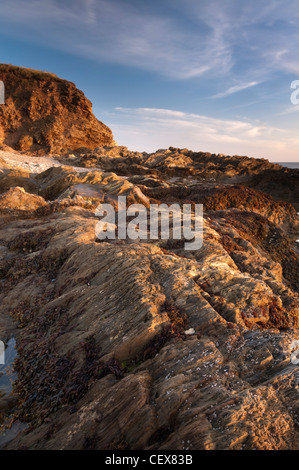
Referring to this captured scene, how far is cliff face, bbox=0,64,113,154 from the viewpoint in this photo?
6056 centimetres

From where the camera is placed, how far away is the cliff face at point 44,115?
60.6 metres

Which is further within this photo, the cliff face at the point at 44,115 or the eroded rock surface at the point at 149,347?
the cliff face at the point at 44,115

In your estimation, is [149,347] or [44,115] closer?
[149,347]

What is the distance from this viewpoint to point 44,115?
63.4 m

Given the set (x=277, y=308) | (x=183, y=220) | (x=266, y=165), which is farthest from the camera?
(x=266, y=165)

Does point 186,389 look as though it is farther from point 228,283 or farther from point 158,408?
point 228,283

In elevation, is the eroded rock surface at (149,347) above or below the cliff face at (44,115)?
below

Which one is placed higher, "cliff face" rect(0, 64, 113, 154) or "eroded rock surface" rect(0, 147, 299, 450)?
"cliff face" rect(0, 64, 113, 154)

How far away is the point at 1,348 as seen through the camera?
8906mm

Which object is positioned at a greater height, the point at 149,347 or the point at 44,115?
the point at 44,115

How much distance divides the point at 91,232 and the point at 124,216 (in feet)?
12.8

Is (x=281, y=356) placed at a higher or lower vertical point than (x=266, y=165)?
lower

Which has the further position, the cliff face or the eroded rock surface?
the cliff face

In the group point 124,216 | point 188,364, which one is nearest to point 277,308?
point 188,364
